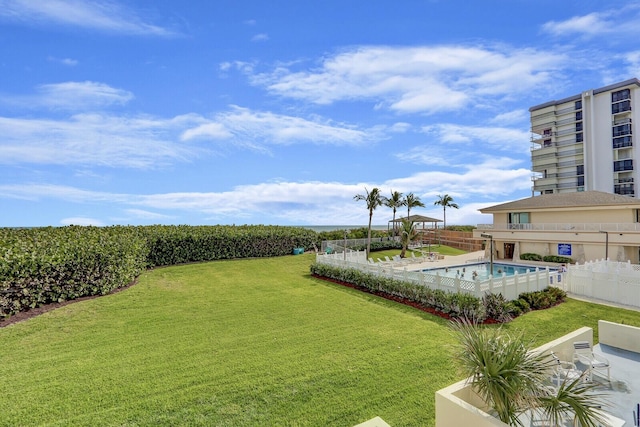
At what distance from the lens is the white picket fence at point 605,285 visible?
12.8 metres

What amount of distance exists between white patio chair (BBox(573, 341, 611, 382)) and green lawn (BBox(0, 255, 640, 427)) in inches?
55.7

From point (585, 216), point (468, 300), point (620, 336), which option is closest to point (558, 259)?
point (585, 216)

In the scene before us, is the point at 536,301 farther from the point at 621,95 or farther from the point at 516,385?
the point at 621,95

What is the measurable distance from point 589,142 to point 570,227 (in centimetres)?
3374

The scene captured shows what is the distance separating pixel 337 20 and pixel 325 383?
12280 mm

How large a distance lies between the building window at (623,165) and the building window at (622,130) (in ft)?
12.3

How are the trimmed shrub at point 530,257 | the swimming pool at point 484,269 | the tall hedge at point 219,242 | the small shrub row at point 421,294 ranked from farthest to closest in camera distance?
the trimmed shrub at point 530,257, the swimming pool at point 484,269, the tall hedge at point 219,242, the small shrub row at point 421,294

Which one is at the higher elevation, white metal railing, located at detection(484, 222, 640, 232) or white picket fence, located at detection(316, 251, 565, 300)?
white metal railing, located at detection(484, 222, 640, 232)

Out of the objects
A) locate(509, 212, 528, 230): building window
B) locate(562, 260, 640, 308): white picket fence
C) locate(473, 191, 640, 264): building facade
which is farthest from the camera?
locate(509, 212, 528, 230): building window

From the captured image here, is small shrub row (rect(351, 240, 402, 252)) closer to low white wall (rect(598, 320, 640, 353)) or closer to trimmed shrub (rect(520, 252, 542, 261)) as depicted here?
trimmed shrub (rect(520, 252, 542, 261))

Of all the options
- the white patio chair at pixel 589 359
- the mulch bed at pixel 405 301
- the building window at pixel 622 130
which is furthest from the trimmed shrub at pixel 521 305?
the building window at pixel 622 130

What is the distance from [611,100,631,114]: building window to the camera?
43750 mm

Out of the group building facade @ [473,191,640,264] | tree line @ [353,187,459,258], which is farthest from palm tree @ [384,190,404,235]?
building facade @ [473,191,640,264]

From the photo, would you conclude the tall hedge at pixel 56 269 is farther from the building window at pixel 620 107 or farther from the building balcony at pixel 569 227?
the building window at pixel 620 107
